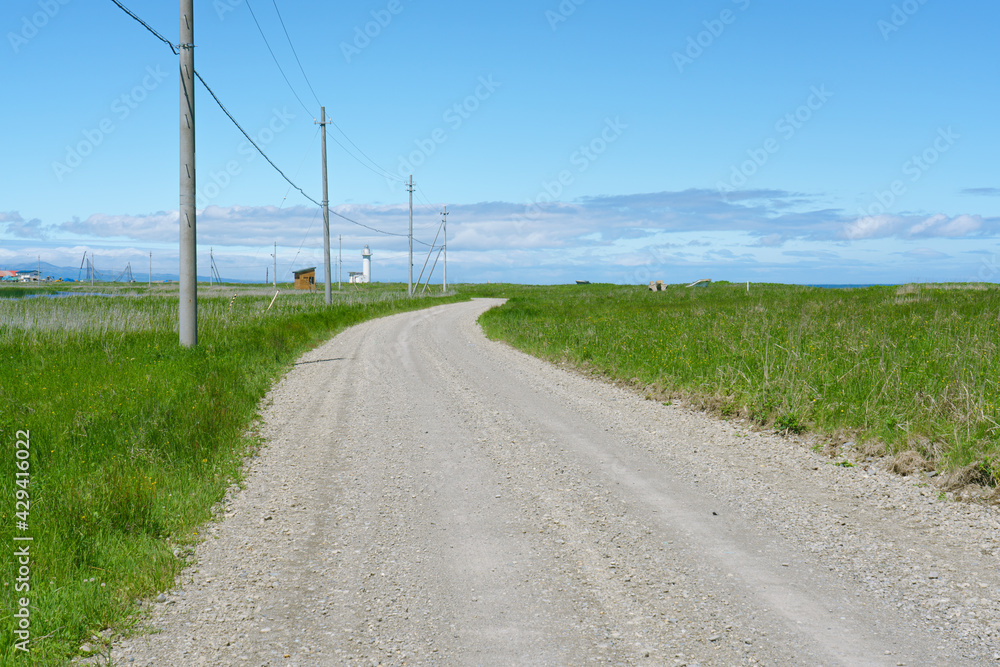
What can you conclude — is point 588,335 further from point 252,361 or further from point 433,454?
point 433,454

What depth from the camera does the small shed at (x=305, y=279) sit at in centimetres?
9894

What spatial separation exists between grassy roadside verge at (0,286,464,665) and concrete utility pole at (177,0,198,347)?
0.93 metres

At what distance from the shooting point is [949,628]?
359cm

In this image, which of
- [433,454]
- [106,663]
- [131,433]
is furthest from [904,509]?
[131,433]

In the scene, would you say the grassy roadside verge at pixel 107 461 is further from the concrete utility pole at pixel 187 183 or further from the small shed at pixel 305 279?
the small shed at pixel 305 279

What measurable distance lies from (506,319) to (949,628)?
23.0m

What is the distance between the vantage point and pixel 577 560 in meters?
4.50

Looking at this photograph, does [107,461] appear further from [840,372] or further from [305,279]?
[305,279]

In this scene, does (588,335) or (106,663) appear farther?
(588,335)

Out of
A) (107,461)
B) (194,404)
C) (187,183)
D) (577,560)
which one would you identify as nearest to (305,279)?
(187,183)

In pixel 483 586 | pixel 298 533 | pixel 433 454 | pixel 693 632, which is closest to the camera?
pixel 693 632

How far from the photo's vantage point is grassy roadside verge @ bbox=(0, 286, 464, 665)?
3992 mm

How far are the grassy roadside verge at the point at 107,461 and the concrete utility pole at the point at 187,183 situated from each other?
93 cm

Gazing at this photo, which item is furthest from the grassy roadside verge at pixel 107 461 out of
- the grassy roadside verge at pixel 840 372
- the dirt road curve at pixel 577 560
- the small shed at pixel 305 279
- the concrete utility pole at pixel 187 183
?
the small shed at pixel 305 279
